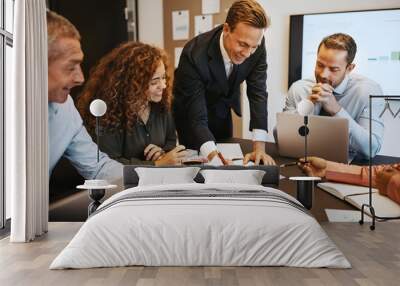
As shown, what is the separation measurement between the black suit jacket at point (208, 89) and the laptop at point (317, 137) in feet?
0.84

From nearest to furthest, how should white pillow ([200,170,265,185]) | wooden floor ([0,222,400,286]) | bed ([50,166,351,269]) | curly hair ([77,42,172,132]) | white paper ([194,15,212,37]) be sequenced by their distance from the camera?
wooden floor ([0,222,400,286]) → bed ([50,166,351,269]) → white pillow ([200,170,265,185]) → curly hair ([77,42,172,132]) → white paper ([194,15,212,37])

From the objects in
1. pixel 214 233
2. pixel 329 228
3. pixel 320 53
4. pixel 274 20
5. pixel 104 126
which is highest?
pixel 274 20

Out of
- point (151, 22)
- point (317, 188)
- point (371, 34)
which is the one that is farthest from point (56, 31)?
point (371, 34)

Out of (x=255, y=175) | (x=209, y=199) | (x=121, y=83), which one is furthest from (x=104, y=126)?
(x=209, y=199)

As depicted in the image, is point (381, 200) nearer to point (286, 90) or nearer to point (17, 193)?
point (286, 90)

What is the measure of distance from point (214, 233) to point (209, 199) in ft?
1.38

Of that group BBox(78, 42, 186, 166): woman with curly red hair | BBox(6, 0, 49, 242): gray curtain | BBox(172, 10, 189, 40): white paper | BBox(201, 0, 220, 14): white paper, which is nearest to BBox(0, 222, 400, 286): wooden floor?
BBox(6, 0, 49, 242): gray curtain

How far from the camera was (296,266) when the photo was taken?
11.8 feet

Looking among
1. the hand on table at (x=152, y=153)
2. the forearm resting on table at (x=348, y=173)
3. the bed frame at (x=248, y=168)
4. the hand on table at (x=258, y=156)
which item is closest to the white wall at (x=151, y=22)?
the hand on table at (x=152, y=153)

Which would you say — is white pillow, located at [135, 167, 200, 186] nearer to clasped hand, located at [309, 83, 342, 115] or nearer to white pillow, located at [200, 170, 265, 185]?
white pillow, located at [200, 170, 265, 185]

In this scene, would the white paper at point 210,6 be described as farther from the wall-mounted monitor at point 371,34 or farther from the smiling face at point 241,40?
the wall-mounted monitor at point 371,34

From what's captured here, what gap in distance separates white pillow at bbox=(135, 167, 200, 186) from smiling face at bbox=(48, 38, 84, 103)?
1.15 meters

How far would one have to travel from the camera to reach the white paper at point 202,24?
5.66 meters

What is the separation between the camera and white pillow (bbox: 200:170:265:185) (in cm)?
526
